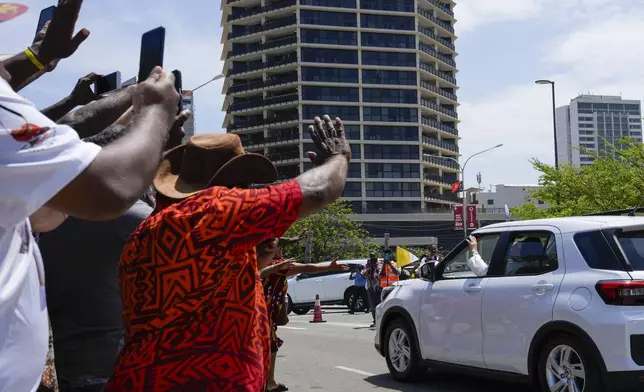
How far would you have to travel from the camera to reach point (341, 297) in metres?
26.1

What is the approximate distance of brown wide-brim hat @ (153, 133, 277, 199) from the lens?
8.56 feet

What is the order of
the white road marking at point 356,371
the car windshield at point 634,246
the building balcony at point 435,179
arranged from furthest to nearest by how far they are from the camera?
the building balcony at point 435,179, the white road marking at point 356,371, the car windshield at point 634,246

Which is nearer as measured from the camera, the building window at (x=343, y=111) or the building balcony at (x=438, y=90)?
the building window at (x=343, y=111)

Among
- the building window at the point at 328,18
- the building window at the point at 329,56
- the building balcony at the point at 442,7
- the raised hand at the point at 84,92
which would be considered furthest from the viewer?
the building balcony at the point at 442,7

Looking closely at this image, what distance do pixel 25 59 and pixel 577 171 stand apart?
27.3m

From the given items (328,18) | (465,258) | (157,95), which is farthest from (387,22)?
(157,95)

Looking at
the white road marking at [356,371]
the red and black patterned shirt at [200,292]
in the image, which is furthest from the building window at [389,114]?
the red and black patterned shirt at [200,292]

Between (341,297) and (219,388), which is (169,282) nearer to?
(219,388)

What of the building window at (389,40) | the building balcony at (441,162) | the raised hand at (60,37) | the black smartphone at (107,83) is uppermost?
the building window at (389,40)

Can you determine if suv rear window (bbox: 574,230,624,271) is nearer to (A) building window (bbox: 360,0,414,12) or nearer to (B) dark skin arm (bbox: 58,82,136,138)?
(B) dark skin arm (bbox: 58,82,136,138)

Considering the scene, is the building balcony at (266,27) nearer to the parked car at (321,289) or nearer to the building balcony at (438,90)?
the building balcony at (438,90)

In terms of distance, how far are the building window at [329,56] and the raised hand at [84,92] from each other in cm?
9042

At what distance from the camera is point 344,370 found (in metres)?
10.5

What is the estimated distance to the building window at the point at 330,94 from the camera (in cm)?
9169
